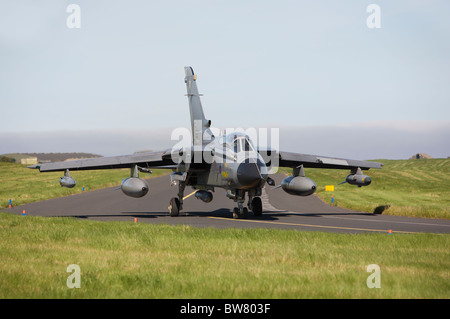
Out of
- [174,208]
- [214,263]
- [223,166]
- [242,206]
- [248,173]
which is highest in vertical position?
[223,166]

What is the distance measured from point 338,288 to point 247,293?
161cm

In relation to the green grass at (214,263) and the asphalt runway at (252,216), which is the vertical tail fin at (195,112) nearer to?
the asphalt runway at (252,216)

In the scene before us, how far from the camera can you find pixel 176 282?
8.84 m

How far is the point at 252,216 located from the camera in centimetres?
2448

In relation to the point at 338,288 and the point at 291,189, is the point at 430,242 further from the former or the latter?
the point at 291,189

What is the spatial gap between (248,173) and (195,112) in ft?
27.6

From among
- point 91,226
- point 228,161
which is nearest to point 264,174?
point 228,161

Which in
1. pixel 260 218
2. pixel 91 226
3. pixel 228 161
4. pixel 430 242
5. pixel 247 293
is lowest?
pixel 247 293

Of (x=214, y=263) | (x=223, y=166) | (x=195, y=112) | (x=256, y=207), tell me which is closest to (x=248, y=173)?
(x=223, y=166)

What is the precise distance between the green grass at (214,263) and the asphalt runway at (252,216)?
394 centimetres

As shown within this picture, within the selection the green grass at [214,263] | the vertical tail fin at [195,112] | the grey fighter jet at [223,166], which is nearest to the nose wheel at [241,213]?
the grey fighter jet at [223,166]

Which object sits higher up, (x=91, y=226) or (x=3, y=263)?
(x=91, y=226)

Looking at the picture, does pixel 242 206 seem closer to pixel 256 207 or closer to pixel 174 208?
pixel 256 207

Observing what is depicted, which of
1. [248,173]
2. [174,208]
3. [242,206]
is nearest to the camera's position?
[248,173]
